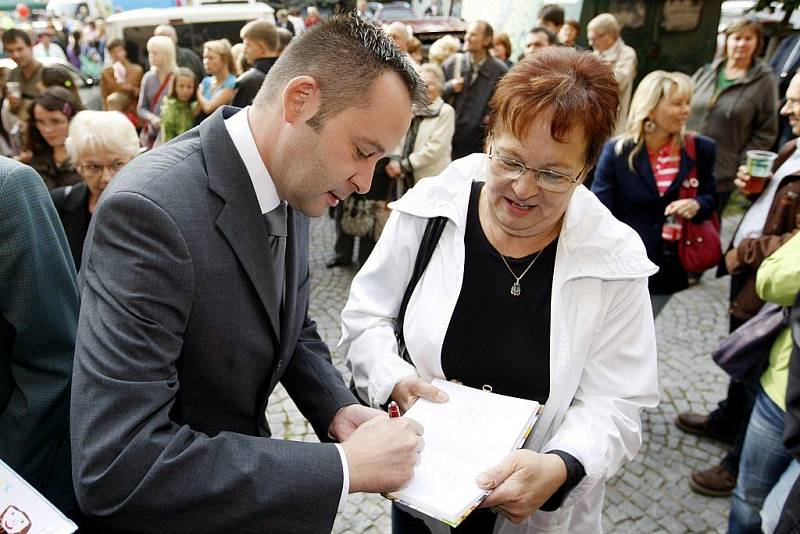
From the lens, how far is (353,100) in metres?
1.44

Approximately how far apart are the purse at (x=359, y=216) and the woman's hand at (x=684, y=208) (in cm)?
288

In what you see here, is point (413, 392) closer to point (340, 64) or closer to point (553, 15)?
point (340, 64)

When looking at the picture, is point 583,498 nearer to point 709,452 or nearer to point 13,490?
point 13,490

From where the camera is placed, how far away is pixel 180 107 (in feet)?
20.4

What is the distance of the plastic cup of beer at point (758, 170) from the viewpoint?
3.20 metres

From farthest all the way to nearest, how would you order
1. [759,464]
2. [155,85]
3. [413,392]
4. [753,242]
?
[155,85]
[753,242]
[759,464]
[413,392]

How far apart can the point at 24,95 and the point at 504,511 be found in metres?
6.70

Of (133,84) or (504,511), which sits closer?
(504,511)

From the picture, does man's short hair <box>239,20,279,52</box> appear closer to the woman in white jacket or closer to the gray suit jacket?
the woman in white jacket

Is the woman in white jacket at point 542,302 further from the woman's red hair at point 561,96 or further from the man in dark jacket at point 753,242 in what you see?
the man in dark jacket at point 753,242

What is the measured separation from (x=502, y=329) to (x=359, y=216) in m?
3.99

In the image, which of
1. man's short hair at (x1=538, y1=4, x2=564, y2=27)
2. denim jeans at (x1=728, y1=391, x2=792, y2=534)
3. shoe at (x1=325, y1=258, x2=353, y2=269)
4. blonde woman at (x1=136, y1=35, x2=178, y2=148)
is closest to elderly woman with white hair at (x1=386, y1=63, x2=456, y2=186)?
shoe at (x1=325, y1=258, x2=353, y2=269)

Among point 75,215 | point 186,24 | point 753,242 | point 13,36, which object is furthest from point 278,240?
point 186,24

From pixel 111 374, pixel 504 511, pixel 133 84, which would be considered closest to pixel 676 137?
pixel 504 511
